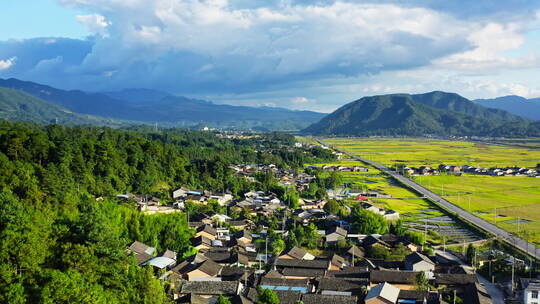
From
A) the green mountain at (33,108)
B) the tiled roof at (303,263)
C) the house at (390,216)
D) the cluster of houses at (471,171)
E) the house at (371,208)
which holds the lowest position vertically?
the tiled roof at (303,263)

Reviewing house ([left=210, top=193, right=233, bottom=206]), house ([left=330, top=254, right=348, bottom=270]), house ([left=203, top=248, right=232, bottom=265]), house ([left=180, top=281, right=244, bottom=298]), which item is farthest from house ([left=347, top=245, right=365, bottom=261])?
house ([left=210, top=193, right=233, bottom=206])

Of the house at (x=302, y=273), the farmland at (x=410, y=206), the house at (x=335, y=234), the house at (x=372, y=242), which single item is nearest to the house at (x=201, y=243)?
the house at (x=302, y=273)

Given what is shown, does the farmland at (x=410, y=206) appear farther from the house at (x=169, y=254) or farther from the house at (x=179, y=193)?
the house at (x=169, y=254)

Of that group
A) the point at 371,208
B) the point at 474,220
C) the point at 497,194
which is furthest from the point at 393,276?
the point at 497,194

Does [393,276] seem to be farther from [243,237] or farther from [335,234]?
[243,237]

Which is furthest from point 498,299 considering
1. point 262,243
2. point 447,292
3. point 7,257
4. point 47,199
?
point 47,199

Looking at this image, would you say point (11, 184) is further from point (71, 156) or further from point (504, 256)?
point (504, 256)
